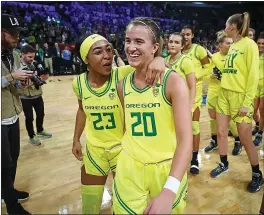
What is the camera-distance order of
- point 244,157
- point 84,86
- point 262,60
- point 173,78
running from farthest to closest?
1. point 262,60
2. point 244,157
3. point 84,86
4. point 173,78

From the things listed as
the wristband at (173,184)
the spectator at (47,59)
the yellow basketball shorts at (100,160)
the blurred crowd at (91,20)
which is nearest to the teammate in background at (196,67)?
the yellow basketball shorts at (100,160)

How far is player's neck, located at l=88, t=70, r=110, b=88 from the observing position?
2.00 meters

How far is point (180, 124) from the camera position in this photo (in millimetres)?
1292

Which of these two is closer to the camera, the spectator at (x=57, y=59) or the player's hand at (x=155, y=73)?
the player's hand at (x=155, y=73)

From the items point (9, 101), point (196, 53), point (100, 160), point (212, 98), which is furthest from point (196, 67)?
point (9, 101)

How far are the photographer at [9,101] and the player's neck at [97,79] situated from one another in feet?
2.18

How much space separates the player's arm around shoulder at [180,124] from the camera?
123 cm

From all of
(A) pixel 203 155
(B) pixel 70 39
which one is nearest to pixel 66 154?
(A) pixel 203 155

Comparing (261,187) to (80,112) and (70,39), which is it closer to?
(80,112)

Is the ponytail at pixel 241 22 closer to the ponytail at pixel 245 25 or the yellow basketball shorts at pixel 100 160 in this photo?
the ponytail at pixel 245 25

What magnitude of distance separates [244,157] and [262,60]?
166 centimetres

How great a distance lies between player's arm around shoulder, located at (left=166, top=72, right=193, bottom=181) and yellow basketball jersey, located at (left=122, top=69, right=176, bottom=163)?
59 millimetres

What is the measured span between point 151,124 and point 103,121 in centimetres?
62

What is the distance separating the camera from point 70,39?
51.6 ft
